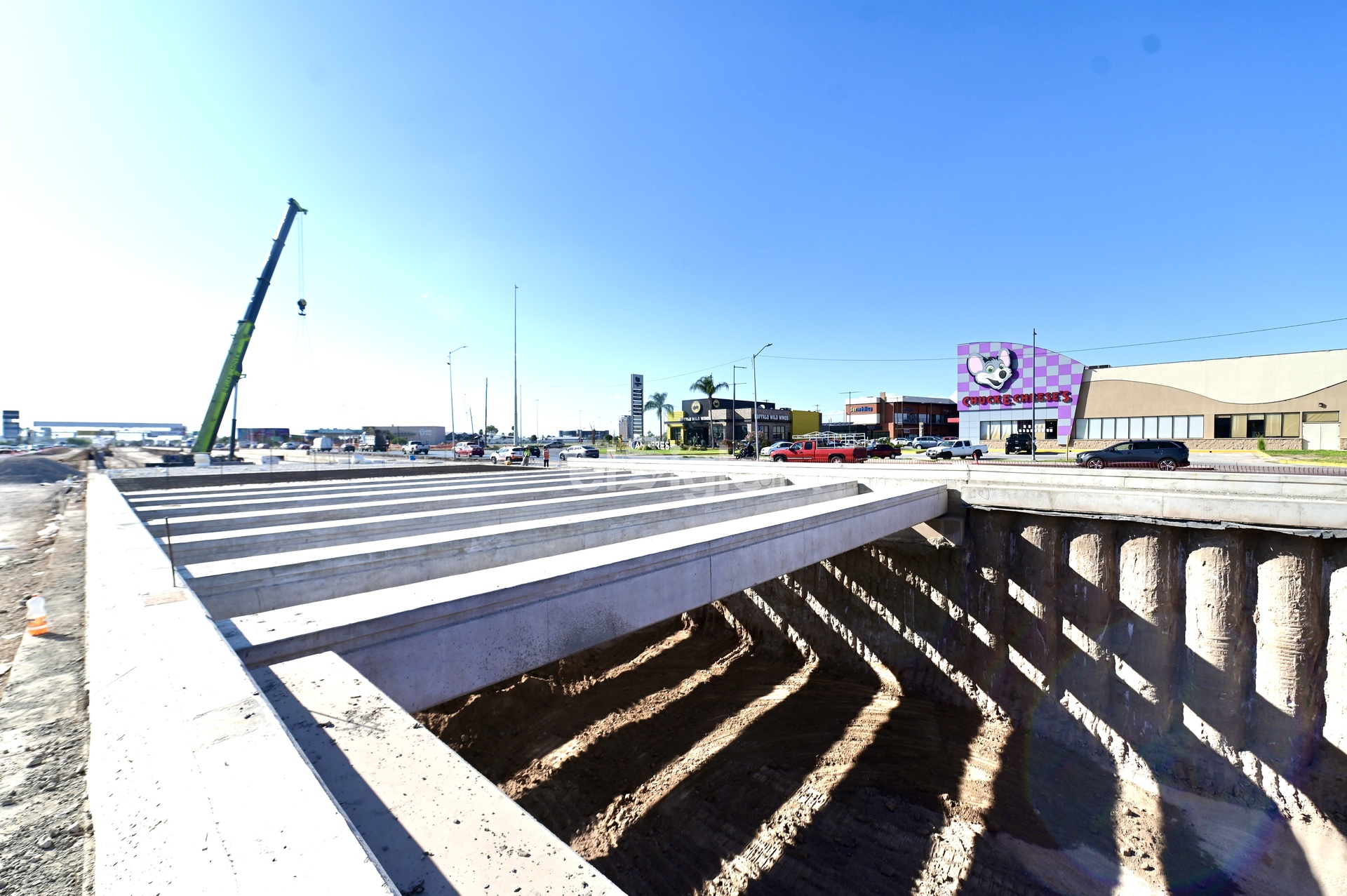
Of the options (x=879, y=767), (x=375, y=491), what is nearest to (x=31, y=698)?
(x=375, y=491)

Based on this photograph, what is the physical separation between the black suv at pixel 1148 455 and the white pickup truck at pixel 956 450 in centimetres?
1121

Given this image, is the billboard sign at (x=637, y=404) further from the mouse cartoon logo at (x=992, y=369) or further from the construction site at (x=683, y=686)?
the construction site at (x=683, y=686)

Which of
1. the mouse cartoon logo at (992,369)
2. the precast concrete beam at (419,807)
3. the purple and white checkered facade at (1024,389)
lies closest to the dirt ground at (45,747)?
the precast concrete beam at (419,807)

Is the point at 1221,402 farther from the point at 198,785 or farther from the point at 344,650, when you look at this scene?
the point at 198,785

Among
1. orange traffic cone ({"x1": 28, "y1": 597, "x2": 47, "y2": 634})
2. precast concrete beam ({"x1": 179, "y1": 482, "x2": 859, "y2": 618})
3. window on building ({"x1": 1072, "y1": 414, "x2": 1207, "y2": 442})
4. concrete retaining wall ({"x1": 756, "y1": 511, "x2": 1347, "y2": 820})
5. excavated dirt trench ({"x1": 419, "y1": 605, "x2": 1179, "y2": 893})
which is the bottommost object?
excavated dirt trench ({"x1": 419, "y1": 605, "x2": 1179, "y2": 893})

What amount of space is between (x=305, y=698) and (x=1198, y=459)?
4235 centimetres

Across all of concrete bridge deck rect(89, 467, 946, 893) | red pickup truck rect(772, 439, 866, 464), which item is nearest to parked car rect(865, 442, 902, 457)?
red pickup truck rect(772, 439, 866, 464)

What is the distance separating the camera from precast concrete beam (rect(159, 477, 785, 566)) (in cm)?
569

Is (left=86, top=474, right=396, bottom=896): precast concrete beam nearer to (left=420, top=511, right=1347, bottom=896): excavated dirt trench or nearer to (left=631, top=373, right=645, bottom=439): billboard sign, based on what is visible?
(left=420, top=511, right=1347, bottom=896): excavated dirt trench

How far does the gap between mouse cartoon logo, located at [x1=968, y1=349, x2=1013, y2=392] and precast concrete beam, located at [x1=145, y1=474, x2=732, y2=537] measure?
4404cm

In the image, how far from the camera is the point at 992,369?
4728cm

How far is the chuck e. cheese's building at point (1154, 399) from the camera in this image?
37.4 metres

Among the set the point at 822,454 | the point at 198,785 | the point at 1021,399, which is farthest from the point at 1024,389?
the point at 198,785

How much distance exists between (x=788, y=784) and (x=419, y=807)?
8.57 meters
